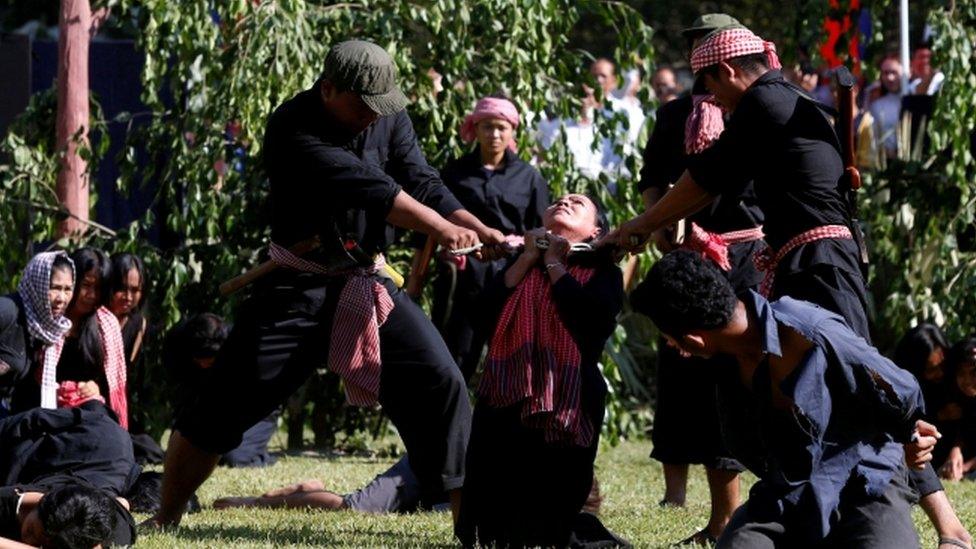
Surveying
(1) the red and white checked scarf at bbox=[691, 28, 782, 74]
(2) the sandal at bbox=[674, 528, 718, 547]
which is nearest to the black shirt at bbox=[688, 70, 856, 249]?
(1) the red and white checked scarf at bbox=[691, 28, 782, 74]

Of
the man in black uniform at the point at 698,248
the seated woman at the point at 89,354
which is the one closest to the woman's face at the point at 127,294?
the seated woman at the point at 89,354

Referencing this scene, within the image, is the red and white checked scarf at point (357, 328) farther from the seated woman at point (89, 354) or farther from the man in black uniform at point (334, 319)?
the seated woman at point (89, 354)

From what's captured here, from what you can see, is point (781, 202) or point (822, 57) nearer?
point (781, 202)

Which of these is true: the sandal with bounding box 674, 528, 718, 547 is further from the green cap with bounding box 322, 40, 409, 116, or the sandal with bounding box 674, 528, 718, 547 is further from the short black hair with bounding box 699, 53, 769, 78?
the green cap with bounding box 322, 40, 409, 116

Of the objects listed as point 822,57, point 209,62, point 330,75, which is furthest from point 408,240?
point 330,75

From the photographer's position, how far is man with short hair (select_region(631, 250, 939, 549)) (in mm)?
4551

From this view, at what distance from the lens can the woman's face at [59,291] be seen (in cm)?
741

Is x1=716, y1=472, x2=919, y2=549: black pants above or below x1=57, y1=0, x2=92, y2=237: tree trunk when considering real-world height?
below

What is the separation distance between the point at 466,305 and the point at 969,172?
9.41 feet

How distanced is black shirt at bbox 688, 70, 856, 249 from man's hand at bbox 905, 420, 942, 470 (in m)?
0.92

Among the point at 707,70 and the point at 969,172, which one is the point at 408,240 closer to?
the point at 969,172

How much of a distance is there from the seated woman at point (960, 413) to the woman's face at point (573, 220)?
3.48 meters

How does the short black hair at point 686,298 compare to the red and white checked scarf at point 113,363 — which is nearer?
the short black hair at point 686,298

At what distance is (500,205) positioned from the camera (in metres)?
8.87
